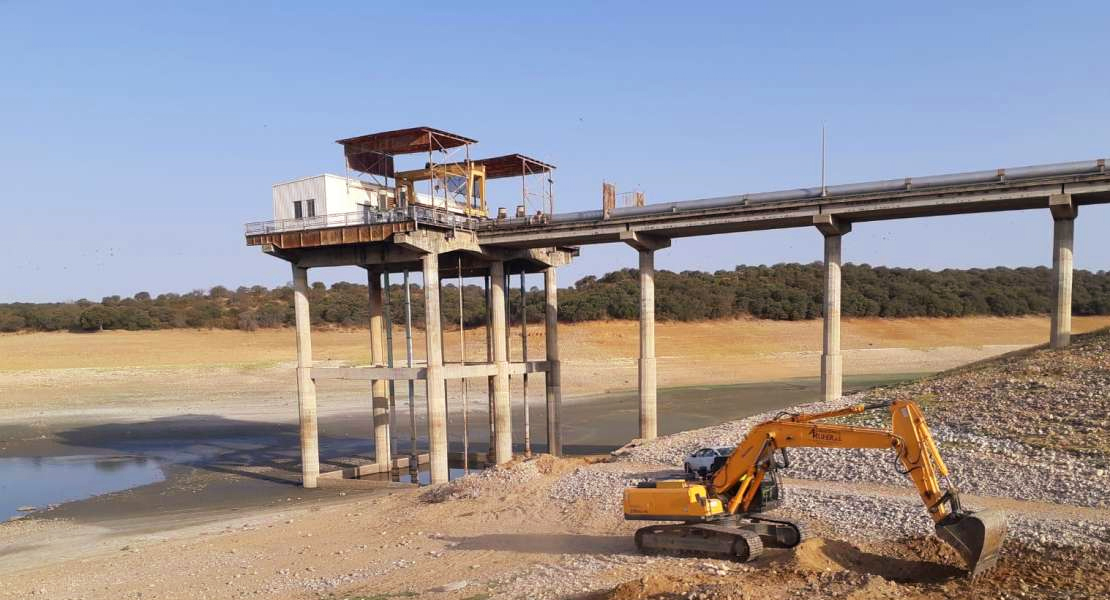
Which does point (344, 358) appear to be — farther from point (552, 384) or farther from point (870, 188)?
point (870, 188)

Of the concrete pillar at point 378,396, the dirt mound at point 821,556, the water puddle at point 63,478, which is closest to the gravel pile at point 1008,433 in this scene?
the dirt mound at point 821,556

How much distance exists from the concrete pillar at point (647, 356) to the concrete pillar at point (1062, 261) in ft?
48.0

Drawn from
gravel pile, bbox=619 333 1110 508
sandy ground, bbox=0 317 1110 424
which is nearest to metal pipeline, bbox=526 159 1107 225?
gravel pile, bbox=619 333 1110 508

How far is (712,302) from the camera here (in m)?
97.3

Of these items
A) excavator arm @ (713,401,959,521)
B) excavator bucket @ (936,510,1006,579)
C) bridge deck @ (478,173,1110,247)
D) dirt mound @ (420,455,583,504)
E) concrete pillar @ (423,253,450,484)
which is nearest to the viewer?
excavator bucket @ (936,510,1006,579)

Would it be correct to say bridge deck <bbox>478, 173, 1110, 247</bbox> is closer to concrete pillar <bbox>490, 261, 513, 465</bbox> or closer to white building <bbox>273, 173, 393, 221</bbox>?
concrete pillar <bbox>490, 261, 513, 465</bbox>

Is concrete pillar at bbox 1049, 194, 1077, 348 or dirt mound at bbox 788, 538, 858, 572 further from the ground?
concrete pillar at bbox 1049, 194, 1077, 348

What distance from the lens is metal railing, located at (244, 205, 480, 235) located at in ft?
105

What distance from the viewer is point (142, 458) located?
43406mm

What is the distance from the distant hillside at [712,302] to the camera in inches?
3777

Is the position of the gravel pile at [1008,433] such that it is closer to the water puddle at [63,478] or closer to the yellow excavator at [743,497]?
the yellow excavator at [743,497]

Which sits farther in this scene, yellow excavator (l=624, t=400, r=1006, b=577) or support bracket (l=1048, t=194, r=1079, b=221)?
support bracket (l=1048, t=194, r=1079, b=221)

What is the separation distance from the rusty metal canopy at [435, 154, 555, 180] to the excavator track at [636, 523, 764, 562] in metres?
23.7

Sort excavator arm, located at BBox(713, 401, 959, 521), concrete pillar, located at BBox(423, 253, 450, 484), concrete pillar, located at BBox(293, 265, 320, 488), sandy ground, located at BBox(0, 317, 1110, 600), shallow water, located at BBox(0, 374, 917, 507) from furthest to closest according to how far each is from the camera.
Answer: shallow water, located at BBox(0, 374, 917, 507), concrete pillar, located at BBox(293, 265, 320, 488), concrete pillar, located at BBox(423, 253, 450, 484), sandy ground, located at BBox(0, 317, 1110, 600), excavator arm, located at BBox(713, 401, 959, 521)
